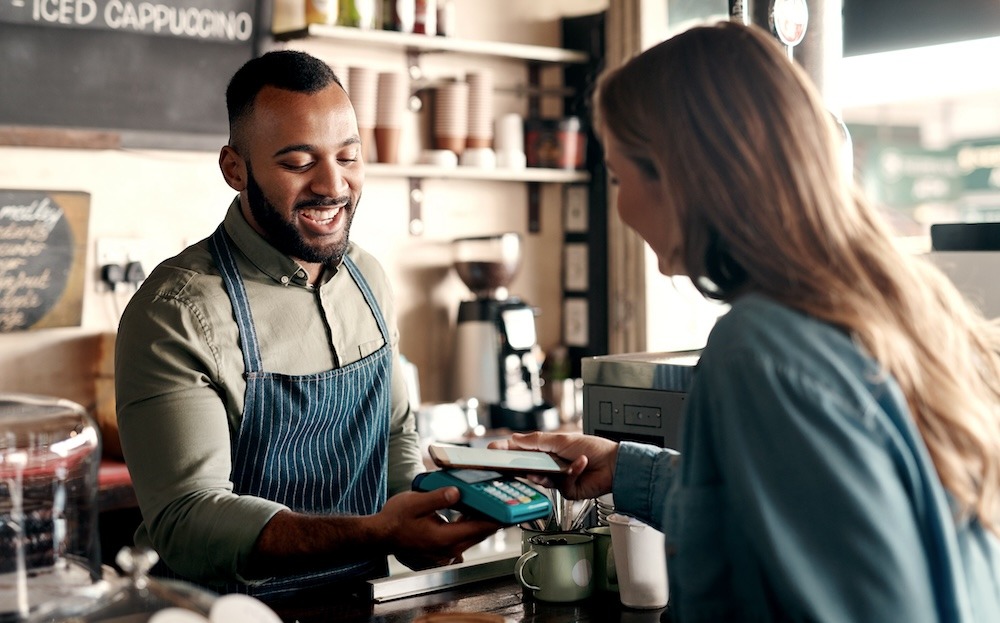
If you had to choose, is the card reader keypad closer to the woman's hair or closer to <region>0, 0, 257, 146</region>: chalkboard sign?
the woman's hair

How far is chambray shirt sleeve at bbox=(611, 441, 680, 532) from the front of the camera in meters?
1.62

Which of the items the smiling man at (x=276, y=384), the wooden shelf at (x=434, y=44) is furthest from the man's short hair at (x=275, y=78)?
the wooden shelf at (x=434, y=44)

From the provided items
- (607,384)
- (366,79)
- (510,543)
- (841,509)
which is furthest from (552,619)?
(366,79)

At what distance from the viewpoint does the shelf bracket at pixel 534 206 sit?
185 inches

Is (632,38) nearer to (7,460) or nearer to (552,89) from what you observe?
(552,89)

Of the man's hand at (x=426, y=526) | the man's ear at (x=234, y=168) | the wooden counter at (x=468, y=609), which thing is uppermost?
the man's ear at (x=234, y=168)

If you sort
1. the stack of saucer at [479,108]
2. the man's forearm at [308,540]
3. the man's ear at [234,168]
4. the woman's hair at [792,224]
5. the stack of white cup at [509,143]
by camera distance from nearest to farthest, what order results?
the woman's hair at [792,224] < the man's forearm at [308,540] < the man's ear at [234,168] < the stack of saucer at [479,108] < the stack of white cup at [509,143]

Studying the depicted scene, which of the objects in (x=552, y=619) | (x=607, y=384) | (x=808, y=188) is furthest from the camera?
(x=607, y=384)

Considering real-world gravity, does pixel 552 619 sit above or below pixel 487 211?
below

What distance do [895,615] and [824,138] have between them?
48 centimetres

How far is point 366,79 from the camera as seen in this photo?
12.9 feet

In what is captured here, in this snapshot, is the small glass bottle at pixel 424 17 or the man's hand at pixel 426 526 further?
the small glass bottle at pixel 424 17

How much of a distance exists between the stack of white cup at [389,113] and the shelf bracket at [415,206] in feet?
0.81

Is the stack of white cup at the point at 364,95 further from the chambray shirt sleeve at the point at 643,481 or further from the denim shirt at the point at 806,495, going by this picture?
the denim shirt at the point at 806,495
